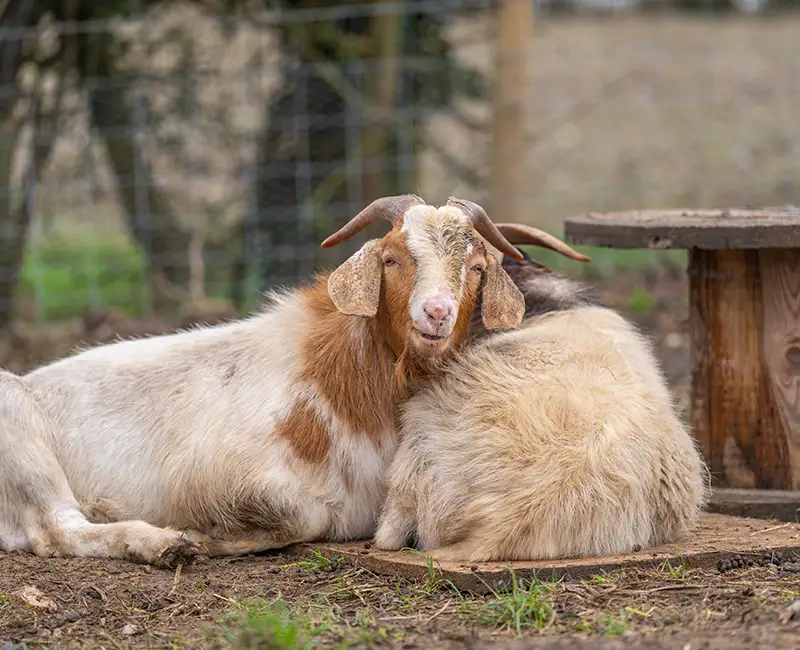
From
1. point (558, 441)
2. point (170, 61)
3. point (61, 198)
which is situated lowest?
point (558, 441)

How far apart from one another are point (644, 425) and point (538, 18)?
683cm

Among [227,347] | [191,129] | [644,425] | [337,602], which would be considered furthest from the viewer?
[191,129]

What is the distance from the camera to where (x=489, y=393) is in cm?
466

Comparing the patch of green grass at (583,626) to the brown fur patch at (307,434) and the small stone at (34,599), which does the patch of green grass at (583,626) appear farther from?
the small stone at (34,599)

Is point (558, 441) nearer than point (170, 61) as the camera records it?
Yes

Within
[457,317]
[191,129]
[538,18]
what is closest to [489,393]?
[457,317]

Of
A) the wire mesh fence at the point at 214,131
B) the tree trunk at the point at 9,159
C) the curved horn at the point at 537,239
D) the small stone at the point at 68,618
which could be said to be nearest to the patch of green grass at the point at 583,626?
the small stone at the point at 68,618

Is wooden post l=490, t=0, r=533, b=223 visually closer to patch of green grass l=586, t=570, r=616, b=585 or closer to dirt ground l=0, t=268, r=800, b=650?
dirt ground l=0, t=268, r=800, b=650

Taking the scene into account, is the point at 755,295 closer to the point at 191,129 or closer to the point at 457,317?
the point at 457,317

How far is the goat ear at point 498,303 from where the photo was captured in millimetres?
4664

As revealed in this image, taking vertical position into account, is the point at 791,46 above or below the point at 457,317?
above

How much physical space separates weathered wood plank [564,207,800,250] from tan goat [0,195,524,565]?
2.59 ft

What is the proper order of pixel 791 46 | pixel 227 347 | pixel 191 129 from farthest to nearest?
pixel 791 46
pixel 191 129
pixel 227 347

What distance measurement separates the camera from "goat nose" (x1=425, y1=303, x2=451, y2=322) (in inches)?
169
